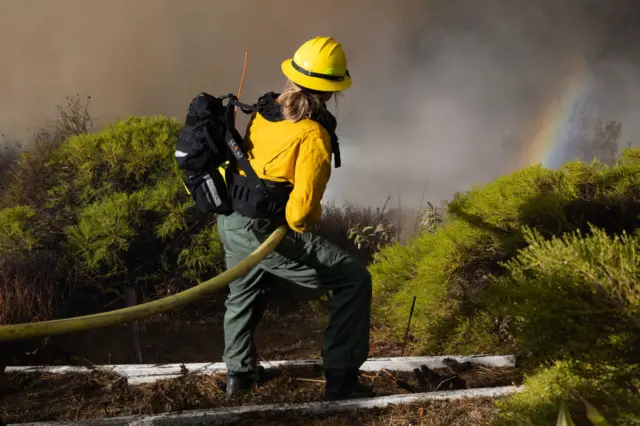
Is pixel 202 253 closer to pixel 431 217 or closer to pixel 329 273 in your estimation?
pixel 431 217

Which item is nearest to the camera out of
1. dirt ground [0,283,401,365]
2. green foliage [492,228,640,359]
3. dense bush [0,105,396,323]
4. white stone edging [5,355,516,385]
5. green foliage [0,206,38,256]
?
green foliage [492,228,640,359]

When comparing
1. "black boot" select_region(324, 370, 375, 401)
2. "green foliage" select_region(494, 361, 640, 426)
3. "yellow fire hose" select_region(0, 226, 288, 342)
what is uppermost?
"yellow fire hose" select_region(0, 226, 288, 342)

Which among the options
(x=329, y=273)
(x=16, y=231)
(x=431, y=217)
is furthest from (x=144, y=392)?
(x=431, y=217)

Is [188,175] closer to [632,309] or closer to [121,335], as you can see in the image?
[632,309]

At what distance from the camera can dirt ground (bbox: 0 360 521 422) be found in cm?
280

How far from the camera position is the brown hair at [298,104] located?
265 cm

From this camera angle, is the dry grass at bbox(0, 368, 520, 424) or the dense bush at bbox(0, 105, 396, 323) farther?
the dense bush at bbox(0, 105, 396, 323)

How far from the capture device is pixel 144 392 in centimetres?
304

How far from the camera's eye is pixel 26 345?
450cm

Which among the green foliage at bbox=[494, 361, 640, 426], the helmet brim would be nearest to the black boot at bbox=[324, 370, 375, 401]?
the green foliage at bbox=[494, 361, 640, 426]

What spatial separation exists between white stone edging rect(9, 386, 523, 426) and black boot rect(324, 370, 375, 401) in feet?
0.63

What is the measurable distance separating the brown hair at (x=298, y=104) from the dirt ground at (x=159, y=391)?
55.2 inches

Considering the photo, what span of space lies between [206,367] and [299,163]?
1443mm

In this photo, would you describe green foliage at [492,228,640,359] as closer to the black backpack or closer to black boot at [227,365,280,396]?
the black backpack
